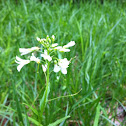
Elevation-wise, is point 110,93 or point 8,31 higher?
point 8,31

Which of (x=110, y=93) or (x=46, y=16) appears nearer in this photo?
(x=110, y=93)

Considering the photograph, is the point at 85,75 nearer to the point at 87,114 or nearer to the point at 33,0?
the point at 87,114

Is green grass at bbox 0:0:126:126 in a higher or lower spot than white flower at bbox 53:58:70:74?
lower

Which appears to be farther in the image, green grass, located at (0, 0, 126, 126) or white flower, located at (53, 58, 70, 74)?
green grass, located at (0, 0, 126, 126)

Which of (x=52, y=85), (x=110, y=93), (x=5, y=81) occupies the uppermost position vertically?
(x=52, y=85)

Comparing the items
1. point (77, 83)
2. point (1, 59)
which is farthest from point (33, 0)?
point (77, 83)

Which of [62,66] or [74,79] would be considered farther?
[74,79]

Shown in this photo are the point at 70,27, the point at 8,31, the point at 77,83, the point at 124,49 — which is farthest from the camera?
the point at 8,31

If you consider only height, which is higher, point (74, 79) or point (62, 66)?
point (62, 66)

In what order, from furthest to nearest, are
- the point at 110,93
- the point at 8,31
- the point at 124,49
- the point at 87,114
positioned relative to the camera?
the point at 8,31
the point at 124,49
the point at 110,93
the point at 87,114

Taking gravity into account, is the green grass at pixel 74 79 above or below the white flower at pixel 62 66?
below

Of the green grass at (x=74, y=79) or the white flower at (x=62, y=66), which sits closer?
the white flower at (x=62, y=66)
